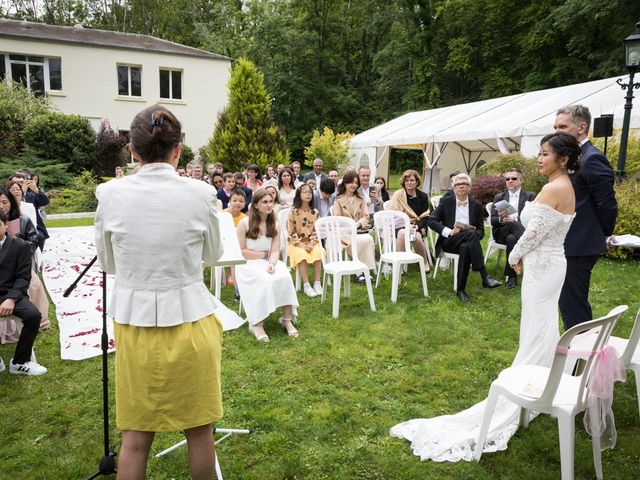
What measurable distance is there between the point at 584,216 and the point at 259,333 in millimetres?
3048

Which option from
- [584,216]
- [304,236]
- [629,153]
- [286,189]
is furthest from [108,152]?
[584,216]

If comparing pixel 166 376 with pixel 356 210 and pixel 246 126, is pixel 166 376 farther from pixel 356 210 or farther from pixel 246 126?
pixel 246 126

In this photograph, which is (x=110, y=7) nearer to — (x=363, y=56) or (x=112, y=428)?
(x=363, y=56)

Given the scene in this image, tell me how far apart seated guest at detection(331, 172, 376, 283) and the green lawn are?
140 centimetres

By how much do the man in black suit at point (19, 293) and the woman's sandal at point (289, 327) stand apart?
219 cm

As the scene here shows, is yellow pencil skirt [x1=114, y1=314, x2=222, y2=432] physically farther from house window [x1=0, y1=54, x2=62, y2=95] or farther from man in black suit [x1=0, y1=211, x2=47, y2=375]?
house window [x1=0, y1=54, x2=62, y2=95]

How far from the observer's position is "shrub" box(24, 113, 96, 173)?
1686 cm

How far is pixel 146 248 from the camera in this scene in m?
1.73

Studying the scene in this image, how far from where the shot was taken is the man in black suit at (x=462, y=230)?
6.12 metres

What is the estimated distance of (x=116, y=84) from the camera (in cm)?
2217

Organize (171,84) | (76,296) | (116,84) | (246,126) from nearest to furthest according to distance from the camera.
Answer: (76,296), (246,126), (116,84), (171,84)

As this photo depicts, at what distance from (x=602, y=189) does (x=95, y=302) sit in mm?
5597

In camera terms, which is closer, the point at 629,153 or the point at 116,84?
the point at 629,153

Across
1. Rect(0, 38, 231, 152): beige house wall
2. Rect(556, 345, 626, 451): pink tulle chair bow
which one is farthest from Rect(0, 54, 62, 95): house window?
Rect(556, 345, 626, 451): pink tulle chair bow
